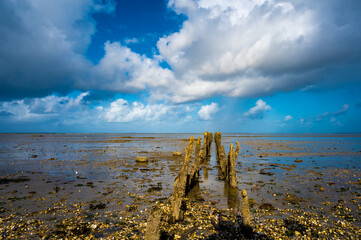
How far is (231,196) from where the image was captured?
12242 mm

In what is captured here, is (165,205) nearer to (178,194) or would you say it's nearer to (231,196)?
(178,194)

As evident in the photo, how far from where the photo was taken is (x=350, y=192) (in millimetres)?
12617

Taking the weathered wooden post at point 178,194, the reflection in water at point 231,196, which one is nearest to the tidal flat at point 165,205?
the reflection in water at point 231,196

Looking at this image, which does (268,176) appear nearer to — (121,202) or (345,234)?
(345,234)

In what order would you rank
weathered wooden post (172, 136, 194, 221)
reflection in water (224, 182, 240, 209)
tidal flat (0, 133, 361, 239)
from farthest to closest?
reflection in water (224, 182, 240, 209) < weathered wooden post (172, 136, 194, 221) < tidal flat (0, 133, 361, 239)

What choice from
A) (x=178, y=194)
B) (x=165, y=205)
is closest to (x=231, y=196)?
(x=178, y=194)

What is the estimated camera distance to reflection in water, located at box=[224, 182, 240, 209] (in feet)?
35.5

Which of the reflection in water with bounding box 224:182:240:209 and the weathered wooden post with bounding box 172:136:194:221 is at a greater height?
the weathered wooden post with bounding box 172:136:194:221

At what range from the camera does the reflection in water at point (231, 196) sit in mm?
10809

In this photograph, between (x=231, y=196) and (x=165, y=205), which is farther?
(x=231, y=196)

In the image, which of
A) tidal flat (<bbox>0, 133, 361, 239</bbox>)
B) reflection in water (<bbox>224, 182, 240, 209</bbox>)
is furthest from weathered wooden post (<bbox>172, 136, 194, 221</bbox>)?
reflection in water (<bbox>224, 182, 240, 209</bbox>)

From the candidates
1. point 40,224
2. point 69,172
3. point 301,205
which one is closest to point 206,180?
point 301,205

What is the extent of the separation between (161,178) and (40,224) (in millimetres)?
9471

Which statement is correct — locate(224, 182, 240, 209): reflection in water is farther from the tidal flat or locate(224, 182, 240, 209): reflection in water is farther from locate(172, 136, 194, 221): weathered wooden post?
locate(172, 136, 194, 221): weathered wooden post
